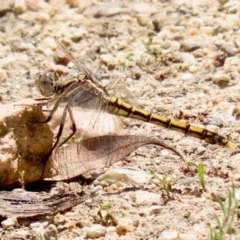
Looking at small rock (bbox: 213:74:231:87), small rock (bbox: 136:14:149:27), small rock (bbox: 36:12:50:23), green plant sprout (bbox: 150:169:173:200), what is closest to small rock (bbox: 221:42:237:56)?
small rock (bbox: 213:74:231:87)

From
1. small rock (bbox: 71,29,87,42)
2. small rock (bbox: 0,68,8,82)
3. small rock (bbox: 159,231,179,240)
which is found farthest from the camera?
small rock (bbox: 71,29,87,42)

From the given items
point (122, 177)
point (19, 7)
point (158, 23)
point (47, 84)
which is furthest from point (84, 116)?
point (19, 7)

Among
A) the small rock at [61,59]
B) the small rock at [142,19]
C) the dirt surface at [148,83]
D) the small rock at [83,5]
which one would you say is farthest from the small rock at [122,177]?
the small rock at [83,5]

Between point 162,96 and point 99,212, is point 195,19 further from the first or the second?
point 99,212

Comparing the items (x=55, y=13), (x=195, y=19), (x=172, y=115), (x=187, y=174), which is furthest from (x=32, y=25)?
(x=187, y=174)

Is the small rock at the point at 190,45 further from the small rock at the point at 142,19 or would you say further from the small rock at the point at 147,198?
the small rock at the point at 147,198

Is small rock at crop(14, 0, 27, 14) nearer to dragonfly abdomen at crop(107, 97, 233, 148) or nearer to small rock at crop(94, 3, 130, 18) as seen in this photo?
small rock at crop(94, 3, 130, 18)

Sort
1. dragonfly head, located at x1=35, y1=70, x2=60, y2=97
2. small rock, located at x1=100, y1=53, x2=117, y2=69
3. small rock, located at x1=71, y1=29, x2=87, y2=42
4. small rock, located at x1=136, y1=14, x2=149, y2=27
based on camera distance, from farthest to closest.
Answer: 1. small rock, located at x1=136, y1=14, x2=149, y2=27
2. small rock, located at x1=71, y1=29, x2=87, y2=42
3. small rock, located at x1=100, y1=53, x2=117, y2=69
4. dragonfly head, located at x1=35, y1=70, x2=60, y2=97
